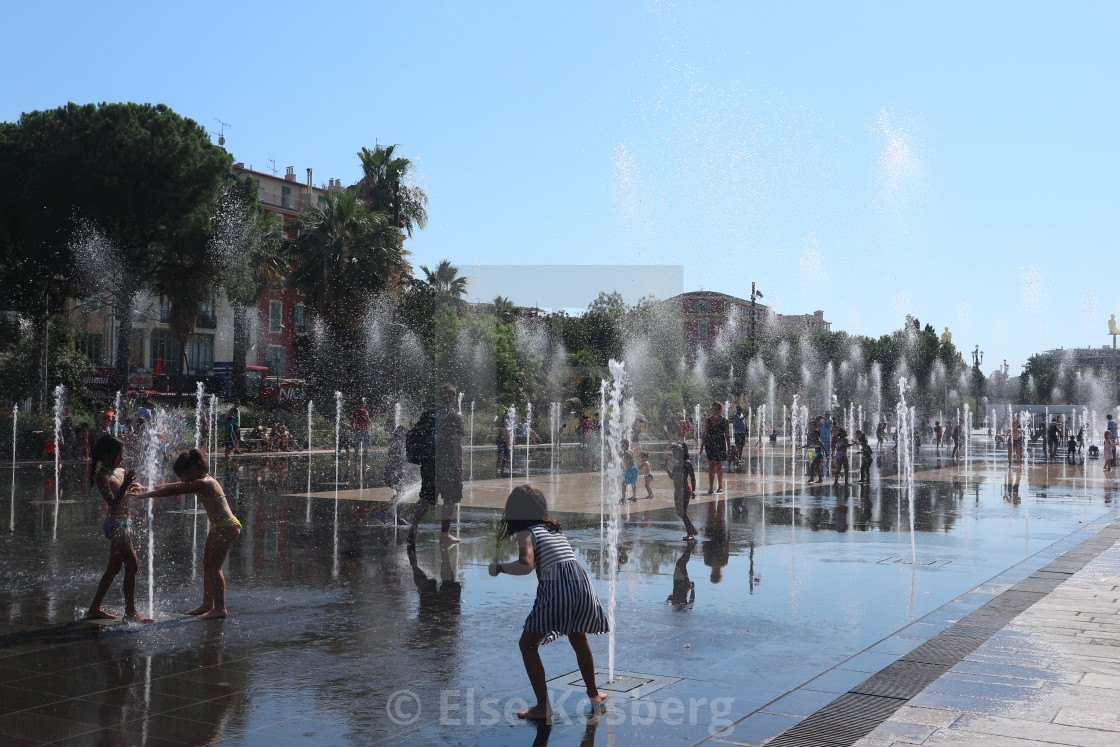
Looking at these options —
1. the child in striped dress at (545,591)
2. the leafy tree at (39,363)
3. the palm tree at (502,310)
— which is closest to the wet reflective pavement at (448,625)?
the child in striped dress at (545,591)

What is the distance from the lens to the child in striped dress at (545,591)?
4.54m

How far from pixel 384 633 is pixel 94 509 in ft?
29.8

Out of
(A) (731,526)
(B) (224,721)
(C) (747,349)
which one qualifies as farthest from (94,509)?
(C) (747,349)

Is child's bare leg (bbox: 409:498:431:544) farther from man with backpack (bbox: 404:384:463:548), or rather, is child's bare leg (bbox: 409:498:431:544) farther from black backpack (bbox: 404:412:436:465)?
black backpack (bbox: 404:412:436:465)

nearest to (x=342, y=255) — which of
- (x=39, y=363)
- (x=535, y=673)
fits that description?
(x=39, y=363)

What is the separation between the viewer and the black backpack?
9945 millimetres

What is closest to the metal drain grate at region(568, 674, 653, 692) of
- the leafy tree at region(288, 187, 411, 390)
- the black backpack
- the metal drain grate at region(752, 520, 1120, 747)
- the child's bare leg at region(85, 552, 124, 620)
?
the metal drain grate at region(752, 520, 1120, 747)

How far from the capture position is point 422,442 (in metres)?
10.1

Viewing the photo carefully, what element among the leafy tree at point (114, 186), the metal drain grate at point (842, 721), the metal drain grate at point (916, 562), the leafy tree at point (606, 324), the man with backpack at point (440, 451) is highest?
the leafy tree at point (114, 186)

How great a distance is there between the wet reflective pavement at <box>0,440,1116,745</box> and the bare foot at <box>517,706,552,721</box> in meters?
0.07

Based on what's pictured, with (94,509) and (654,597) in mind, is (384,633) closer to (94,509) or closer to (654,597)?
(654,597)

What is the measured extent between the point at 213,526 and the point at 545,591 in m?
3.11

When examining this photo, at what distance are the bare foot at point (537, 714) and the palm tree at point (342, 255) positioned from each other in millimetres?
33026

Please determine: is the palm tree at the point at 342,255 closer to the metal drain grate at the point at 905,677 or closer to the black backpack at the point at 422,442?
the black backpack at the point at 422,442
